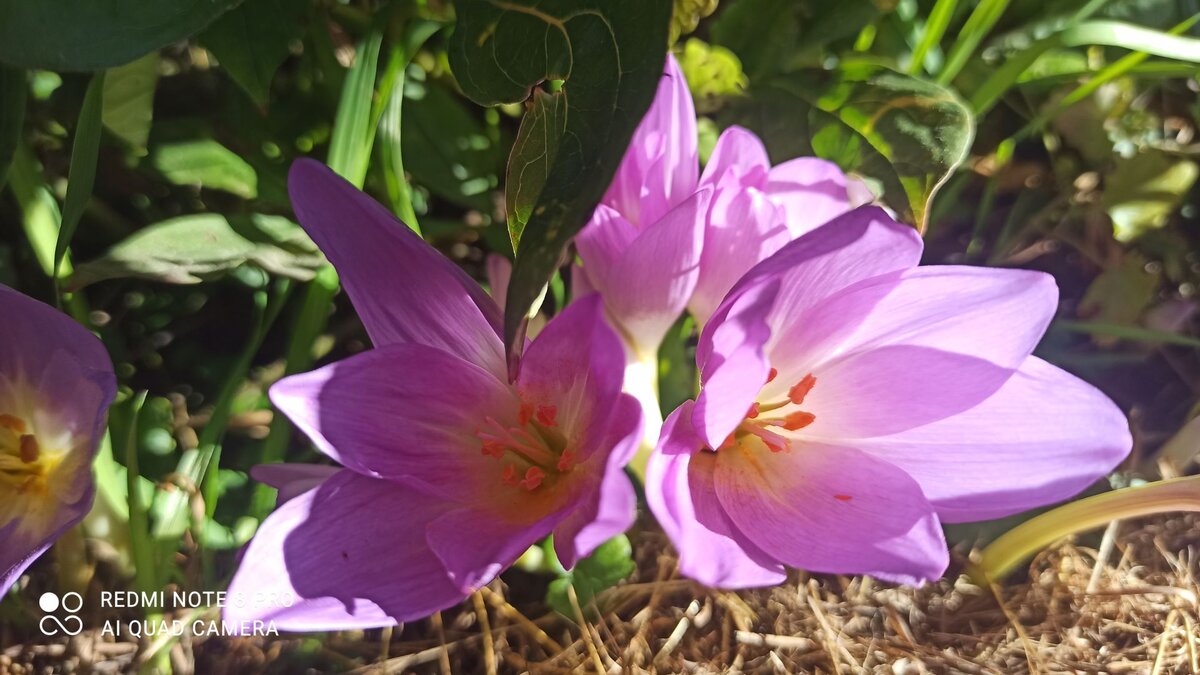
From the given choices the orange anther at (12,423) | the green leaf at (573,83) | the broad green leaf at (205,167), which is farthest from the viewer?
the broad green leaf at (205,167)

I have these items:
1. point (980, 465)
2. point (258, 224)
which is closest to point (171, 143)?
point (258, 224)

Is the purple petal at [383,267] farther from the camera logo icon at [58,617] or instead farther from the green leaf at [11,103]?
the camera logo icon at [58,617]

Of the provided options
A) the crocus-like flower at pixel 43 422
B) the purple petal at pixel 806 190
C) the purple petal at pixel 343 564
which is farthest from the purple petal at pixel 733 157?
the crocus-like flower at pixel 43 422

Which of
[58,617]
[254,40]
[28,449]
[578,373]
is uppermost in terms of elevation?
[254,40]

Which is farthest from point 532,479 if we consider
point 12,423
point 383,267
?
point 12,423

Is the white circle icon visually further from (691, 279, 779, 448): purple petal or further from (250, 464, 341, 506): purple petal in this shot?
(691, 279, 779, 448): purple petal

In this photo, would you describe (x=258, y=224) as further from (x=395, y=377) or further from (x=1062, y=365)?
(x=1062, y=365)

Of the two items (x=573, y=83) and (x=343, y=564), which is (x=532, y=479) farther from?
(x=573, y=83)
